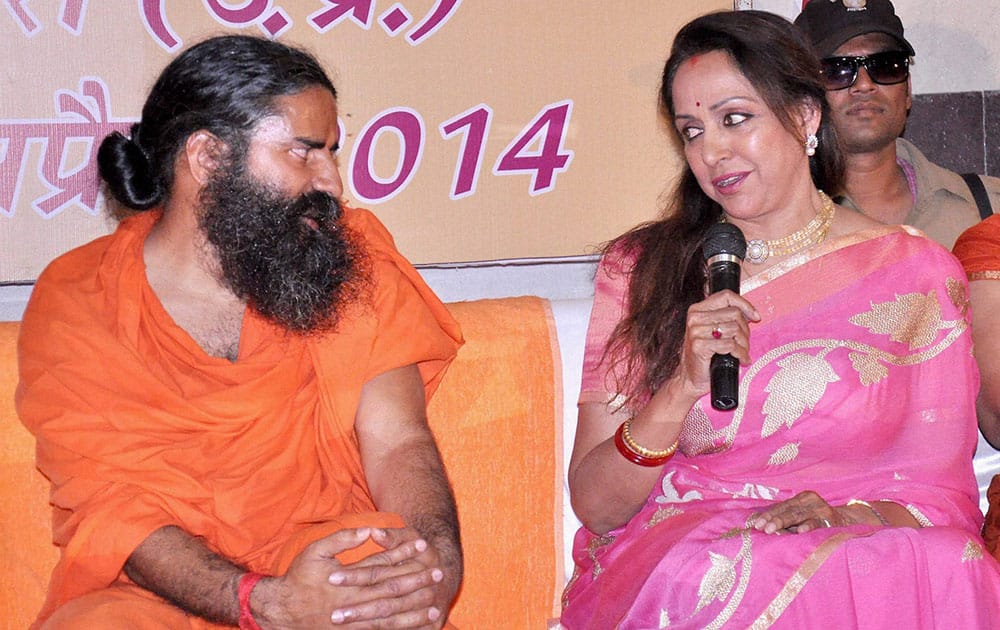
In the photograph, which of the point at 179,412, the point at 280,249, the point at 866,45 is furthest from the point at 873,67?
the point at 179,412

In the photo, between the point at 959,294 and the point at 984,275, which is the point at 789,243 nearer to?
the point at 959,294

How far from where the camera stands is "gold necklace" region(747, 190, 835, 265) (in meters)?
2.93

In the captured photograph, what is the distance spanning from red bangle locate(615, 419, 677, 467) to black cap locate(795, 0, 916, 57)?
1.62 m

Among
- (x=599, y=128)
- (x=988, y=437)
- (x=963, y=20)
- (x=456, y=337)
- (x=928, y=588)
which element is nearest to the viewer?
(x=928, y=588)

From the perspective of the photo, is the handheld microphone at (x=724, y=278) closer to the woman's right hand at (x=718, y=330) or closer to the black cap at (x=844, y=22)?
the woman's right hand at (x=718, y=330)

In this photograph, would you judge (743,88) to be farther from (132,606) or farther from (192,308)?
(132,606)

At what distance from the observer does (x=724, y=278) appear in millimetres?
2516

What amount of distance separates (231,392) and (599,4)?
181 cm

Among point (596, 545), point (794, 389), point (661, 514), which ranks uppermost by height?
point (794, 389)

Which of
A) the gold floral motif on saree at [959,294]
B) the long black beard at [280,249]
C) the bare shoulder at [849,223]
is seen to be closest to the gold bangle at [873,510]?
the gold floral motif on saree at [959,294]

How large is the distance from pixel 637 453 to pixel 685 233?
626mm

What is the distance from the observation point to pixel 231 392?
8.76 ft

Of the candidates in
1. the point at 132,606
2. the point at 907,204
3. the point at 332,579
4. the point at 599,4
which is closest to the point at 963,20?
the point at 907,204

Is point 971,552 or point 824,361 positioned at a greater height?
point 824,361
